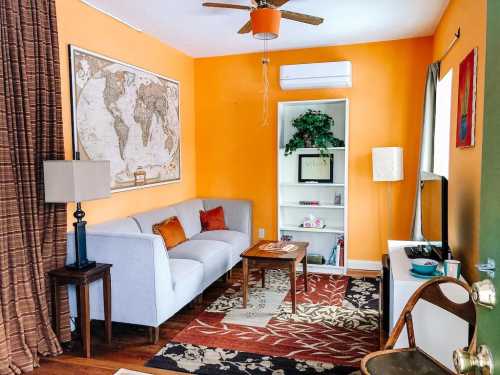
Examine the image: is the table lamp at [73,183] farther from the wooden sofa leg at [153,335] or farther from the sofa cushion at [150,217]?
the sofa cushion at [150,217]

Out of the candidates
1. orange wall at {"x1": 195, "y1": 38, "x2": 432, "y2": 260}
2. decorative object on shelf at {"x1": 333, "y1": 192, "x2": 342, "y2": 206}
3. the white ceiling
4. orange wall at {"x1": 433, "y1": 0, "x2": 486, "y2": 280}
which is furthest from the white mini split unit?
decorative object on shelf at {"x1": 333, "y1": 192, "x2": 342, "y2": 206}

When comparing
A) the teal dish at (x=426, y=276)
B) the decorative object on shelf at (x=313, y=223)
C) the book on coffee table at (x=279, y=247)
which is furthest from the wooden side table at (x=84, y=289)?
the decorative object on shelf at (x=313, y=223)

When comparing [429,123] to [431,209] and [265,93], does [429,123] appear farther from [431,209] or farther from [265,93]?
[265,93]

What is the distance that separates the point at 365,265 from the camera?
470 cm

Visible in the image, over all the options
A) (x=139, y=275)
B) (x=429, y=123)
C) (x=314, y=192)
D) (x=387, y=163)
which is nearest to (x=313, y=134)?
(x=314, y=192)

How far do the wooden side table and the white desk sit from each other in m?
1.98

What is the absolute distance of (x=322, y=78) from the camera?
4.45 m

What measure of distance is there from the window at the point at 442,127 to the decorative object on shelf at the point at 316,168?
117cm

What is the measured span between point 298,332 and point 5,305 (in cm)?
205

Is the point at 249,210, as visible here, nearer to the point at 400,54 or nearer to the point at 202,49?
the point at 202,49

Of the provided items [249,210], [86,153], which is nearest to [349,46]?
[249,210]

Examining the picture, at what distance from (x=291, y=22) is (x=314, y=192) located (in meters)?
2.02

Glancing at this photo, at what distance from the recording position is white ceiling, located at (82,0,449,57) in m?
3.38

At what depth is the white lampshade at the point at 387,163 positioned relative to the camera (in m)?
4.18
